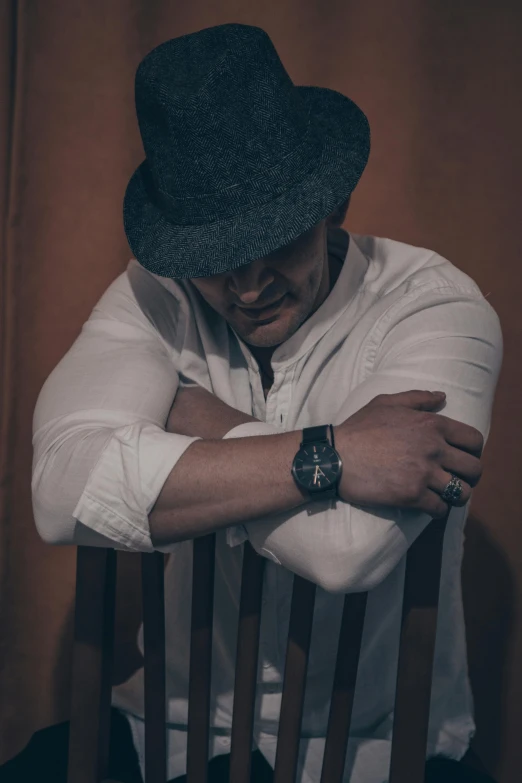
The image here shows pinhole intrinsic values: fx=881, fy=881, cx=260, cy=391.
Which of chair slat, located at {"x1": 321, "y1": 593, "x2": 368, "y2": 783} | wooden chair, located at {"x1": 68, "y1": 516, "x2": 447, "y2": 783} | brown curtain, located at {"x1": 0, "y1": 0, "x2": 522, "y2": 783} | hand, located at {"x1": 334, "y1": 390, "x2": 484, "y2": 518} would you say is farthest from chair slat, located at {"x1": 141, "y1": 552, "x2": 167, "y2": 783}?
brown curtain, located at {"x1": 0, "y1": 0, "x2": 522, "y2": 783}

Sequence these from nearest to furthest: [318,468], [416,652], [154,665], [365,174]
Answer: [318,468], [416,652], [154,665], [365,174]

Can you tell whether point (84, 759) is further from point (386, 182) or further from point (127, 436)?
point (386, 182)

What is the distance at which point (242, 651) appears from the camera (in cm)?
111

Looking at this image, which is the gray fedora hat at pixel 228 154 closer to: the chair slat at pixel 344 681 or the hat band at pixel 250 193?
the hat band at pixel 250 193

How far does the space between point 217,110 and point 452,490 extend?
0.50m

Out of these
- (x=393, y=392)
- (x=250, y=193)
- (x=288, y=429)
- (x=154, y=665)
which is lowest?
(x=154, y=665)

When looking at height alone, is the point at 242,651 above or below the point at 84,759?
above

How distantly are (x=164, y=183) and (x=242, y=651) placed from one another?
588 millimetres

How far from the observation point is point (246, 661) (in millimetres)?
1107

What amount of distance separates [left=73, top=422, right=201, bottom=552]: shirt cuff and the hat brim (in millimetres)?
199

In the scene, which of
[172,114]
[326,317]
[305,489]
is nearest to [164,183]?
[172,114]

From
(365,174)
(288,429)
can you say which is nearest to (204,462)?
(288,429)

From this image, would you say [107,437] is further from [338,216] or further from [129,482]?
[338,216]

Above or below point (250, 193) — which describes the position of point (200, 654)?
below
